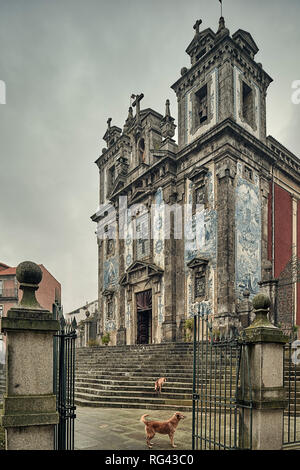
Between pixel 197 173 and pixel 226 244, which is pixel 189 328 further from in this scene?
pixel 197 173

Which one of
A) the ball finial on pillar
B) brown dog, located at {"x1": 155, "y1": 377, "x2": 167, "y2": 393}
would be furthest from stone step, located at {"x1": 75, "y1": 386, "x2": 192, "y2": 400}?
the ball finial on pillar

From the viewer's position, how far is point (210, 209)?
20.0 metres

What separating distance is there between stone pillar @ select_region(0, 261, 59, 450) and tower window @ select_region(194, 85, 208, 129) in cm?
1919

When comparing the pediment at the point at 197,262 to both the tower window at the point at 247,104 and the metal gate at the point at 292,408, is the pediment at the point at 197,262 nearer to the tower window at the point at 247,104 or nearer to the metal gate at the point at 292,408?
the metal gate at the point at 292,408

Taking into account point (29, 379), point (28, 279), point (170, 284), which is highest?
point (28, 279)

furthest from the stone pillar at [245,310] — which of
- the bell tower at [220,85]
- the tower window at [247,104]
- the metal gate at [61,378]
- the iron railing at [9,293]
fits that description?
the iron railing at [9,293]

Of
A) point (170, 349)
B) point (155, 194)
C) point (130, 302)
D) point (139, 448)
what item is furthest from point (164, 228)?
point (139, 448)

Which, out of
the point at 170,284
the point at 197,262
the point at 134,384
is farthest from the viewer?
the point at 170,284

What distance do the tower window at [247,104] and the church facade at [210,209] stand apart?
56 millimetres

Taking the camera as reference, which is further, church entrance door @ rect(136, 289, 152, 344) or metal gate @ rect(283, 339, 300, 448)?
church entrance door @ rect(136, 289, 152, 344)

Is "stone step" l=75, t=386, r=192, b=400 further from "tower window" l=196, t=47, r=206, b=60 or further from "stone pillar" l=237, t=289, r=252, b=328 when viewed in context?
"tower window" l=196, t=47, r=206, b=60

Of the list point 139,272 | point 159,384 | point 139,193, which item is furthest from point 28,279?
point 139,193

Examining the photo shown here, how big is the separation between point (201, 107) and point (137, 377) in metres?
15.5

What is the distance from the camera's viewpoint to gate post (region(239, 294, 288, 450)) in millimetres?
5332
